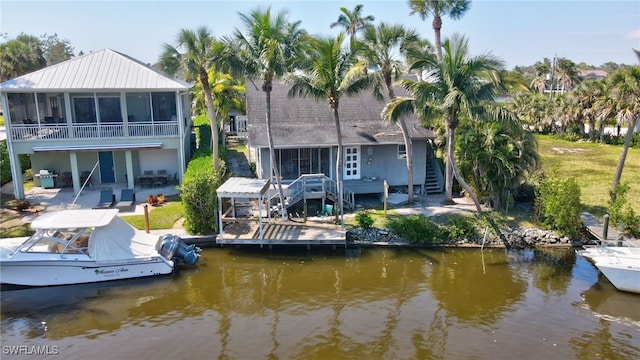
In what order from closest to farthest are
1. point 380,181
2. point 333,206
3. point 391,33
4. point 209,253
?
point 209,253 < point 391,33 < point 333,206 < point 380,181

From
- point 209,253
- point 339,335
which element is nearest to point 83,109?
point 209,253

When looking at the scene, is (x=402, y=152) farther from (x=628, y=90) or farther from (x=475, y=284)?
(x=628, y=90)

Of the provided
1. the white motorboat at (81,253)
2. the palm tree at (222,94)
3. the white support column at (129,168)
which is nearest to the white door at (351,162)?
the white motorboat at (81,253)

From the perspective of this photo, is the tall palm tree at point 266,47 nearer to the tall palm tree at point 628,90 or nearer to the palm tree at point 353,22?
the palm tree at point 353,22

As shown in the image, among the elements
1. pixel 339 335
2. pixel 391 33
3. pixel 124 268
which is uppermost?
pixel 391 33

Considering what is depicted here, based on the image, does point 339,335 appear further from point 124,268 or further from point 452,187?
point 452,187

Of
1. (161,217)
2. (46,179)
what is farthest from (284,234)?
(46,179)
